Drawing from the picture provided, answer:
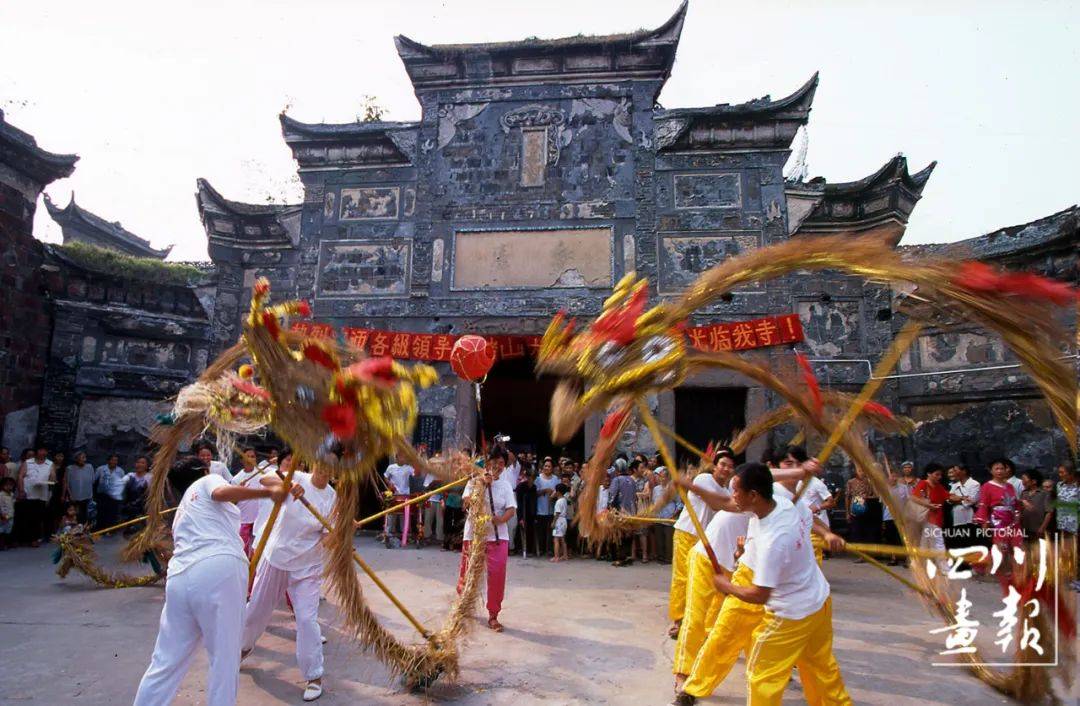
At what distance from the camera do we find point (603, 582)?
25.2 feet

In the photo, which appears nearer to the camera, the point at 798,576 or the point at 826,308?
the point at 798,576

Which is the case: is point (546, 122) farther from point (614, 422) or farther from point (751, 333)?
point (614, 422)

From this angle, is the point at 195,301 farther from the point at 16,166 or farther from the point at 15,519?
the point at 15,519

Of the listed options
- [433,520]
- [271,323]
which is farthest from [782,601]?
[433,520]

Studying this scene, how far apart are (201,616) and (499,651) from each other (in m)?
2.42

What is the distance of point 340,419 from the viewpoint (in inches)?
139

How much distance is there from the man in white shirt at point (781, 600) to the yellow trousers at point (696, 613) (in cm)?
87

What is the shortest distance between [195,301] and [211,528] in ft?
34.6

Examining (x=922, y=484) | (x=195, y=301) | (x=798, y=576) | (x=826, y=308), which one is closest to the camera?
(x=798, y=576)

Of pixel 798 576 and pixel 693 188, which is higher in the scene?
pixel 693 188

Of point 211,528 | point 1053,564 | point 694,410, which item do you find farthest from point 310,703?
point 694,410

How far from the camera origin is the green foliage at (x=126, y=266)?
11.7 m

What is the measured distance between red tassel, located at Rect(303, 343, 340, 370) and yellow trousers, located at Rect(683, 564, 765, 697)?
104 inches

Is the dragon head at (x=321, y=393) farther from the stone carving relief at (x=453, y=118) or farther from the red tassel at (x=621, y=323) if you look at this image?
the stone carving relief at (x=453, y=118)
